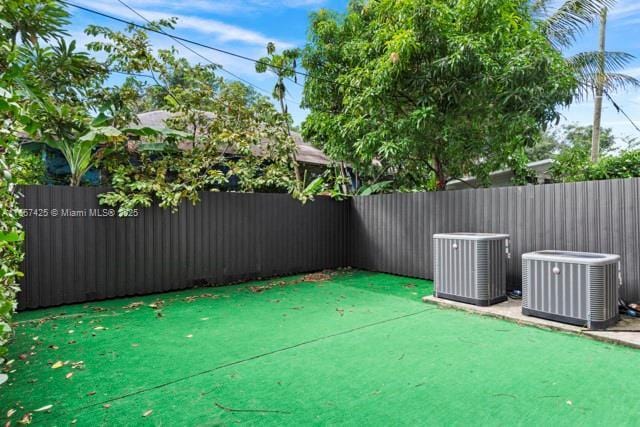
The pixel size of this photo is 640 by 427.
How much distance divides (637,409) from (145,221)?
568cm

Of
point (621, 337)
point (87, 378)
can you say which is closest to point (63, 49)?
point (87, 378)

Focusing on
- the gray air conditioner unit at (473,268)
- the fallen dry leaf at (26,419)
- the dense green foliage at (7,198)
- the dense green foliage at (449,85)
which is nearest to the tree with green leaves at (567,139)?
the dense green foliage at (449,85)

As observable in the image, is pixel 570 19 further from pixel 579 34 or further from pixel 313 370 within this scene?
pixel 313 370

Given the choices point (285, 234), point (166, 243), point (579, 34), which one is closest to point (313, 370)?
point (166, 243)

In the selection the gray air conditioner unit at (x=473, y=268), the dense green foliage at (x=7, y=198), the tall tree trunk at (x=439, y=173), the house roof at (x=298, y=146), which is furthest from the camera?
the house roof at (x=298, y=146)

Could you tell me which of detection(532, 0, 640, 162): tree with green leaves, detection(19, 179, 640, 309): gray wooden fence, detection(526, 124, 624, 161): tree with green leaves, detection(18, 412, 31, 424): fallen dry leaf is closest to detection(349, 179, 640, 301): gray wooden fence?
detection(19, 179, 640, 309): gray wooden fence

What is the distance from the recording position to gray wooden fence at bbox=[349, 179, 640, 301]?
14.2 ft

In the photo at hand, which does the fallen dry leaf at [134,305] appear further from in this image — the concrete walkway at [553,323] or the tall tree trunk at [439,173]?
the tall tree trunk at [439,173]

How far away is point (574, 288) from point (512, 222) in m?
1.84

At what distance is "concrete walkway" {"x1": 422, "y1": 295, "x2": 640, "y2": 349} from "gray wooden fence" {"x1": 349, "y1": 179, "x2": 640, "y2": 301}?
2.62ft

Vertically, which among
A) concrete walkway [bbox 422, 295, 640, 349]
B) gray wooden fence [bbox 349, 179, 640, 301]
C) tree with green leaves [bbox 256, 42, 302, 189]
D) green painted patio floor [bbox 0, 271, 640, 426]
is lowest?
green painted patio floor [bbox 0, 271, 640, 426]

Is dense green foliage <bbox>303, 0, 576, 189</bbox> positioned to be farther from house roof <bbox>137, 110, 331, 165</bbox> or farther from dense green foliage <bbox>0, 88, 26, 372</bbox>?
dense green foliage <bbox>0, 88, 26, 372</bbox>

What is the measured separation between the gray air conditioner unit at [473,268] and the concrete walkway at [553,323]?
12cm

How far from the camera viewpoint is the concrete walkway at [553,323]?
10.9 ft
